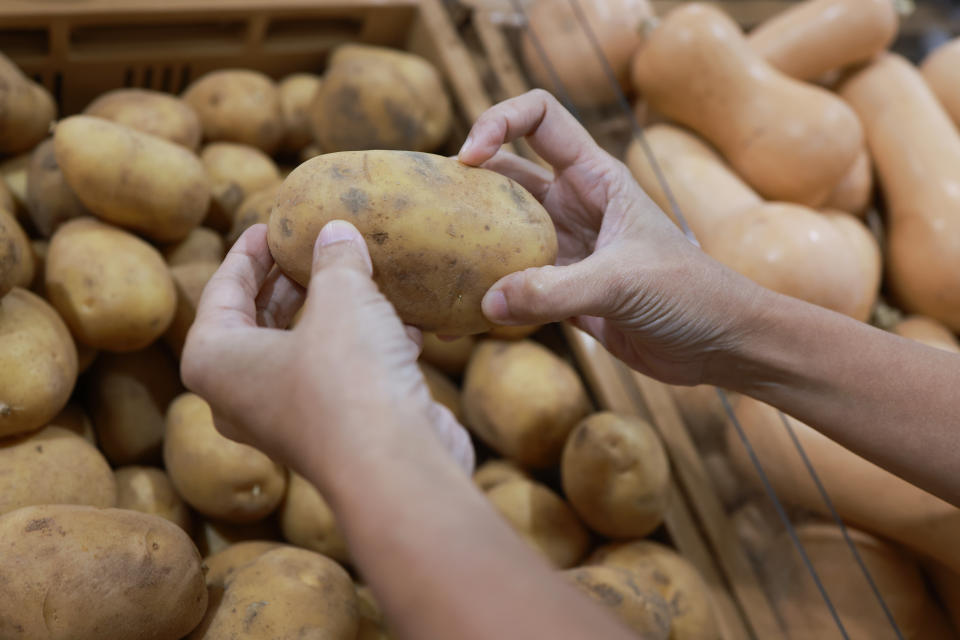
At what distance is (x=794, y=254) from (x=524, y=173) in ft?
1.94

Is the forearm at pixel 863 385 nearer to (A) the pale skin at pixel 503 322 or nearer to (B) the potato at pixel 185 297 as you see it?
(A) the pale skin at pixel 503 322

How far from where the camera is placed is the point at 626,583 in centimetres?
101

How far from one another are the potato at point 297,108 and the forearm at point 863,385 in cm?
103

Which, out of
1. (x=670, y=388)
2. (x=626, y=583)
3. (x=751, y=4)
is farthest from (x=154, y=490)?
(x=751, y=4)

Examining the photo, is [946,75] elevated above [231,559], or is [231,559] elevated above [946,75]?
[946,75]

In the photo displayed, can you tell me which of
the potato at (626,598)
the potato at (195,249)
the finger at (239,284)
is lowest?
the potato at (626,598)

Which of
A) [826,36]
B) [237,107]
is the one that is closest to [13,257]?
[237,107]

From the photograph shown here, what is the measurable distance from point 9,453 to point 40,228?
449 millimetres

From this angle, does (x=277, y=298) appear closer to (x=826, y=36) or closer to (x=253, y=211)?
(x=253, y=211)

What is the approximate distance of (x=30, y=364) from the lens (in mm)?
965

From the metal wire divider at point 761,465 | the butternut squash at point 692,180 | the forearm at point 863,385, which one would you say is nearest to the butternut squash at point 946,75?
the butternut squash at point 692,180

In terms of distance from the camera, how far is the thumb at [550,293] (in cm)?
80

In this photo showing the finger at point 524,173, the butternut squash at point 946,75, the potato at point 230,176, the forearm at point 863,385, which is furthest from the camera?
the butternut squash at point 946,75

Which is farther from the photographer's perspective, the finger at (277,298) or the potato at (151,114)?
the potato at (151,114)
